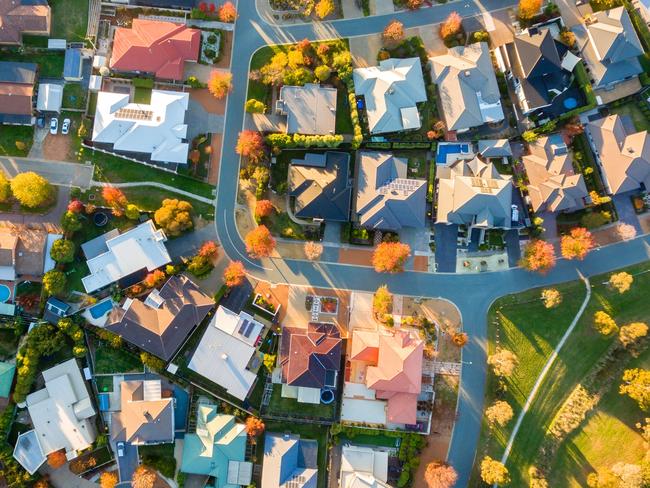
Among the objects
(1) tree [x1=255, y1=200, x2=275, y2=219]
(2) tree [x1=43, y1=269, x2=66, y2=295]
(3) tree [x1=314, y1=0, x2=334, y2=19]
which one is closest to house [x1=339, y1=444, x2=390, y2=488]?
(1) tree [x1=255, y1=200, x2=275, y2=219]

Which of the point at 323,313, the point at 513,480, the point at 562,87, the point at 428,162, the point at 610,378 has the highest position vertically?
the point at 562,87

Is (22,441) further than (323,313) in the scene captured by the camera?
No

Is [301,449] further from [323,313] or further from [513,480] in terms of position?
[513,480]

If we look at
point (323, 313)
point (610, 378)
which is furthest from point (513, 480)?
point (323, 313)

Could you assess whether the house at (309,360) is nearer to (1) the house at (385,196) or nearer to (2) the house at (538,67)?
(1) the house at (385,196)

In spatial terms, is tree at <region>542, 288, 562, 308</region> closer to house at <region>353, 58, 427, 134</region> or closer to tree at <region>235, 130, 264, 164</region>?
house at <region>353, 58, 427, 134</region>

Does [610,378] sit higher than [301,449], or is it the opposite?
[610,378]
